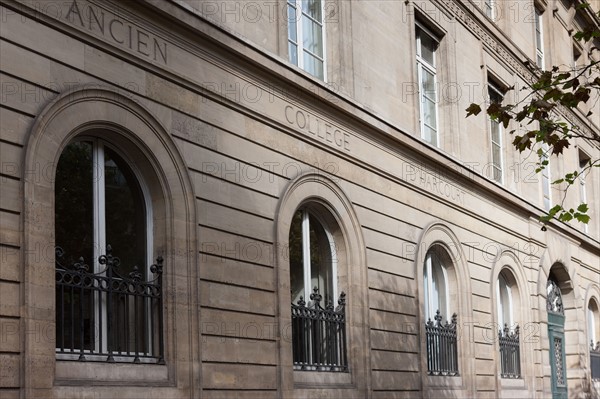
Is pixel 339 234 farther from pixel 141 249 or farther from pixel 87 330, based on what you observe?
pixel 87 330

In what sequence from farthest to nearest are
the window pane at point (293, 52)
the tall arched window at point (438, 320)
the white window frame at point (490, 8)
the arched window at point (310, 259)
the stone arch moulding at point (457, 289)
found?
the white window frame at point (490, 8) → the tall arched window at point (438, 320) → the stone arch moulding at point (457, 289) → the window pane at point (293, 52) → the arched window at point (310, 259)

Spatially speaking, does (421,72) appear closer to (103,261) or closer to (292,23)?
(292,23)

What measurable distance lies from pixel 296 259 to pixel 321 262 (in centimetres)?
92

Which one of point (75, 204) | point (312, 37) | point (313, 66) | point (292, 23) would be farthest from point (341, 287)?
point (75, 204)

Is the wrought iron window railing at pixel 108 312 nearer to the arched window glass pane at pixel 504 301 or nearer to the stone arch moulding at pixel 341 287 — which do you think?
the stone arch moulding at pixel 341 287

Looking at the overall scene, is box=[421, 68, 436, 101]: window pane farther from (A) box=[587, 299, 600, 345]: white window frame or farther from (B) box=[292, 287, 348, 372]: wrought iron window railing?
(A) box=[587, 299, 600, 345]: white window frame

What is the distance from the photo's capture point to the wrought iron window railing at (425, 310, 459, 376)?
19938mm

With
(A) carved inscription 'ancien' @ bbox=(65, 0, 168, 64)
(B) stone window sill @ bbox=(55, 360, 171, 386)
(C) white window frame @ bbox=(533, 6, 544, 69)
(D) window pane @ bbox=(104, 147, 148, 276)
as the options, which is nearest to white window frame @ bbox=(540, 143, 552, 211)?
(C) white window frame @ bbox=(533, 6, 544, 69)

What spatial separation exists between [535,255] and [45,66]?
1793 centimetres

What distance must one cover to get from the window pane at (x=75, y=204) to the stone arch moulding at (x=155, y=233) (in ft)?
1.13

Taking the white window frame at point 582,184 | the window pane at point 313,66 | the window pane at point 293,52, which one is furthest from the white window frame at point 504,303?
the window pane at point 293,52

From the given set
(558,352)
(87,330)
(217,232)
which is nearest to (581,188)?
(558,352)

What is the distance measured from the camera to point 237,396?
13445 millimetres

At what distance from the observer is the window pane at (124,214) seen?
12117mm
